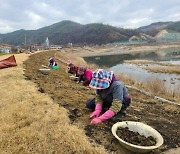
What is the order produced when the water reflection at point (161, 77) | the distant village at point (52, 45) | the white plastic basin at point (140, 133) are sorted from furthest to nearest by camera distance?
1. the distant village at point (52, 45)
2. the water reflection at point (161, 77)
3. the white plastic basin at point (140, 133)

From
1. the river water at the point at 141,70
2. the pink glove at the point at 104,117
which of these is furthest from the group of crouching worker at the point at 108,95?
the river water at the point at 141,70

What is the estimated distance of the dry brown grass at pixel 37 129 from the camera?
13.0ft

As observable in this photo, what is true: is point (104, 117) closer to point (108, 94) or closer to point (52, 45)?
point (108, 94)

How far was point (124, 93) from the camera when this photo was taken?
524cm

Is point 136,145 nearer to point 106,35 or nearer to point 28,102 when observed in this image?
point 28,102

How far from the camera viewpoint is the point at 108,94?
5.08m

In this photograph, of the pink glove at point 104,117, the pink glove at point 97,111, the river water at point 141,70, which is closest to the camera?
the pink glove at point 104,117

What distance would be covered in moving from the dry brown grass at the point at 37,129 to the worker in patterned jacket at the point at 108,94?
0.69 m

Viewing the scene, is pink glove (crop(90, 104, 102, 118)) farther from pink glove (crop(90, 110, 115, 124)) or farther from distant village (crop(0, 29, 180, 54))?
→ distant village (crop(0, 29, 180, 54))

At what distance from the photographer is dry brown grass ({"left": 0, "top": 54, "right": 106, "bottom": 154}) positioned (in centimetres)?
397

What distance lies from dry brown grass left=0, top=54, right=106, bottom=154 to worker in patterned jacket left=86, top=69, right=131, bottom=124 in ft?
2.27

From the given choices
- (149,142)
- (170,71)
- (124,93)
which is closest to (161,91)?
(124,93)

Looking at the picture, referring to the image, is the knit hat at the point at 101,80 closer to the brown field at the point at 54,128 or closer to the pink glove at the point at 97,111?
the pink glove at the point at 97,111

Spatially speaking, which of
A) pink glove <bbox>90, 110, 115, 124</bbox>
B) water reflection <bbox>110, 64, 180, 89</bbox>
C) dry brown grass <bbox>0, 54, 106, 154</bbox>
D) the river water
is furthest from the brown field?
water reflection <bbox>110, 64, 180, 89</bbox>
